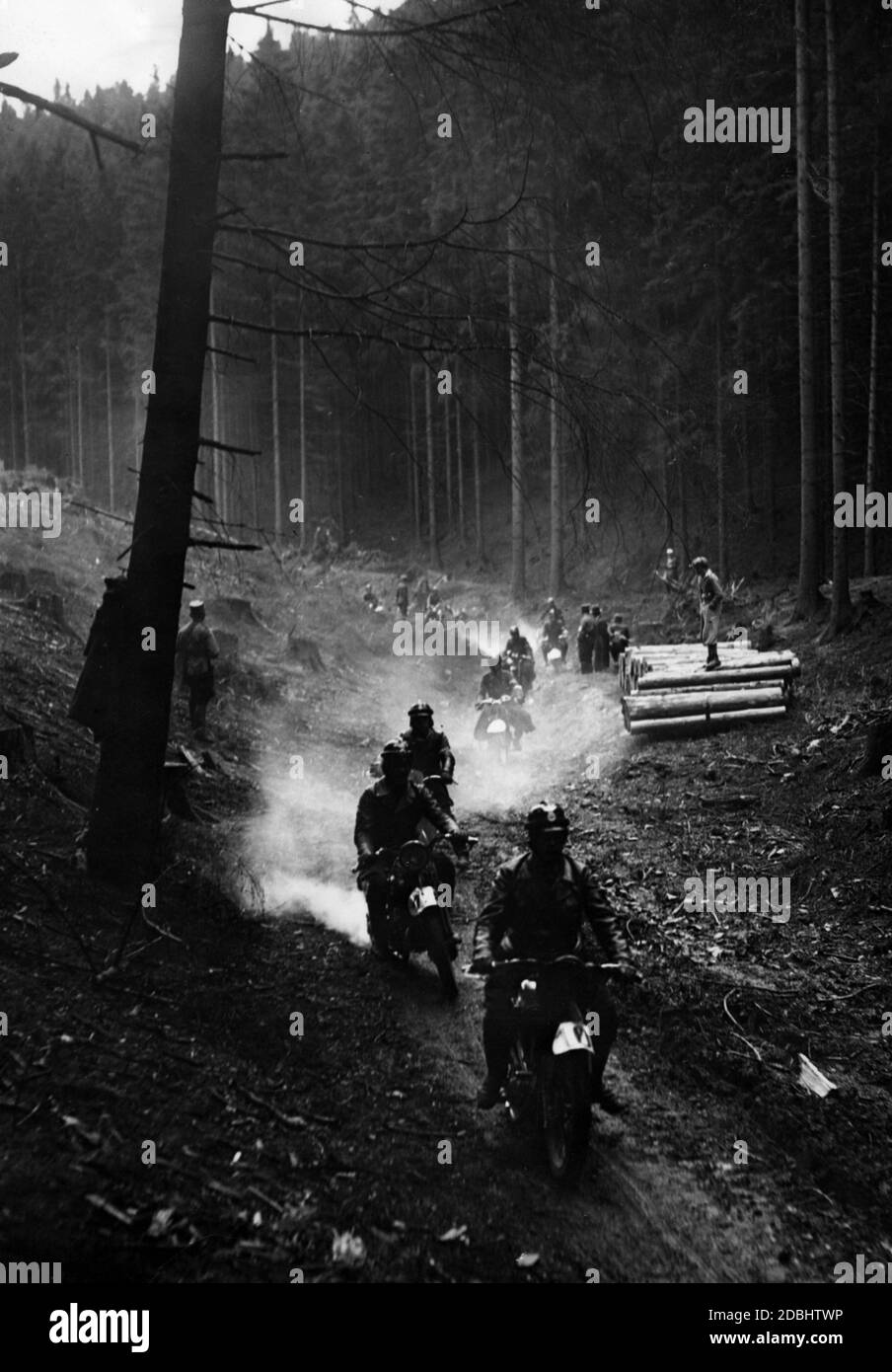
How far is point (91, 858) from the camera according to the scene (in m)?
6.93

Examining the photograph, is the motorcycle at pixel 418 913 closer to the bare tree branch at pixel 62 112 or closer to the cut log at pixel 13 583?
the bare tree branch at pixel 62 112

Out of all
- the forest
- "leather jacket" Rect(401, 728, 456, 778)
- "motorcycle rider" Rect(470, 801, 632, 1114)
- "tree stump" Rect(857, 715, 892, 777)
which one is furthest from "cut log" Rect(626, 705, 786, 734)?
"motorcycle rider" Rect(470, 801, 632, 1114)

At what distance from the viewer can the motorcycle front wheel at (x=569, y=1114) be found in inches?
187

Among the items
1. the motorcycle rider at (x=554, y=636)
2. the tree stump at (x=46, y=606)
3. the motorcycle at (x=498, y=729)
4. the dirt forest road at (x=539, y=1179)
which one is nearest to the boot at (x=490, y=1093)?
the dirt forest road at (x=539, y=1179)

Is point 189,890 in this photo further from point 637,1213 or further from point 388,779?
point 637,1213

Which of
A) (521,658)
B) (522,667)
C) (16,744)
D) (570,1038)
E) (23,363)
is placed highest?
(23,363)

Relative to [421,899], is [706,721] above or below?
above

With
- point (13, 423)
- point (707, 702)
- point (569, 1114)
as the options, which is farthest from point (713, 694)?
point (13, 423)

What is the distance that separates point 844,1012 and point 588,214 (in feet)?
19.3

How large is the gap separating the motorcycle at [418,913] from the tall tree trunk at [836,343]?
11.9m

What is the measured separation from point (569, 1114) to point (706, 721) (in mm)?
10208

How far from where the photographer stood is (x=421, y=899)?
7.16 m

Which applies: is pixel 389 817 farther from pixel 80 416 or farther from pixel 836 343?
pixel 80 416

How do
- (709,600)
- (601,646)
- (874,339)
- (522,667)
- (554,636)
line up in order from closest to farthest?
Result: (709,600) → (522,667) → (601,646) → (874,339) → (554,636)
